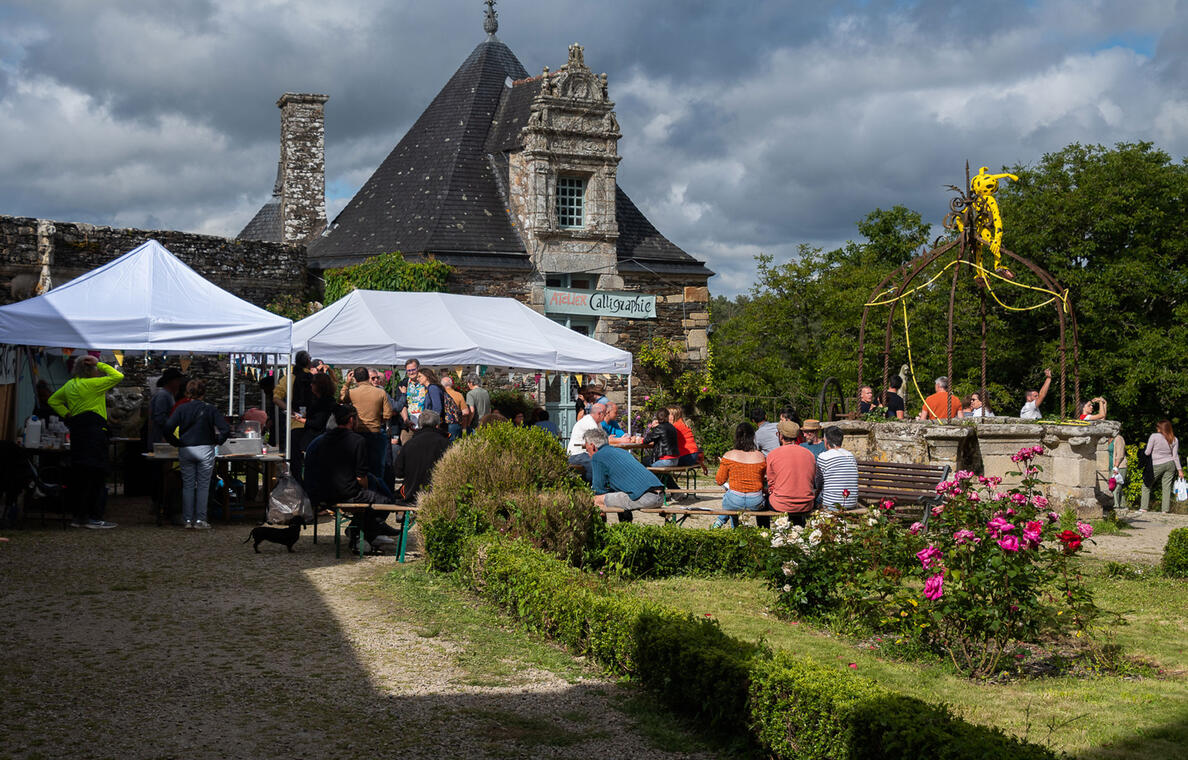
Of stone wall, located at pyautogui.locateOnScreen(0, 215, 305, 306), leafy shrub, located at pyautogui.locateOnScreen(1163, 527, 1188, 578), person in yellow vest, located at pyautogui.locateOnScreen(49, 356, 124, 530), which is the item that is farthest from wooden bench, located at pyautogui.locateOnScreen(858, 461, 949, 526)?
stone wall, located at pyautogui.locateOnScreen(0, 215, 305, 306)

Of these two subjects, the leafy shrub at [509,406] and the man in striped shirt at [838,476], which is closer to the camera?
the man in striped shirt at [838,476]

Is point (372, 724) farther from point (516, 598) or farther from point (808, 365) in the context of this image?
point (808, 365)

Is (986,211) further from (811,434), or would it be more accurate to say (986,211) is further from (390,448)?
(390,448)

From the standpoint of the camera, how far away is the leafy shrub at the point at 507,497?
7.95 m

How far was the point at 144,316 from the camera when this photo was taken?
10.4 metres

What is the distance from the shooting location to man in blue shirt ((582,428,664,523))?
30.1 feet

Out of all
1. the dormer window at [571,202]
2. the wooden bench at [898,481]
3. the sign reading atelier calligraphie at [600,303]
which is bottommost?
the wooden bench at [898,481]

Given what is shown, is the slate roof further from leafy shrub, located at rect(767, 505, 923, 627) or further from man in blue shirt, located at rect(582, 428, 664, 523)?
leafy shrub, located at rect(767, 505, 923, 627)

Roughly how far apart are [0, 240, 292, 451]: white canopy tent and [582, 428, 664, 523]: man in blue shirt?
355 cm

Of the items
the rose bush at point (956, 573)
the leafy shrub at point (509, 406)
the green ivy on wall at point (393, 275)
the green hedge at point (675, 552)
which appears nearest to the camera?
the rose bush at point (956, 573)

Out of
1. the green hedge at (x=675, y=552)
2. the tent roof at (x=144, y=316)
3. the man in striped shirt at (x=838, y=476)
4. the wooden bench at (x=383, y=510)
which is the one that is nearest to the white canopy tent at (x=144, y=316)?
the tent roof at (x=144, y=316)

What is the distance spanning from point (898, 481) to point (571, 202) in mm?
11198

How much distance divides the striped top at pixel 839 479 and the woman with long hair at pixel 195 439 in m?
5.51

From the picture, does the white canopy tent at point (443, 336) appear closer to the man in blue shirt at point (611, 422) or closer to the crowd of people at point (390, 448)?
the crowd of people at point (390, 448)
